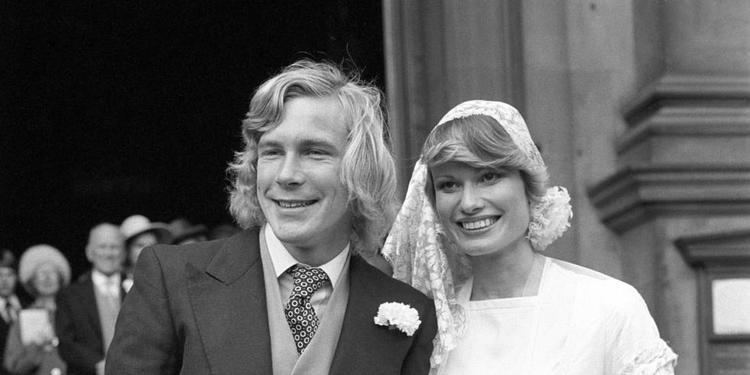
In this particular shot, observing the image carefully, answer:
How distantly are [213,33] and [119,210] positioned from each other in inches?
92.8

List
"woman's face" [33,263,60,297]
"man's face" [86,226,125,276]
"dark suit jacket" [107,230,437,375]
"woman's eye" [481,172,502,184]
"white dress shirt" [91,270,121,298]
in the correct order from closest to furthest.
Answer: "dark suit jacket" [107,230,437,375] < "woman's eye" [481,172,502,184] < "white dress shirt" [91,270,121,298] < "man's face" [86,226,125,276] < "woman's face" [33,263,60,297]

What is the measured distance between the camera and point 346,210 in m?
3.91

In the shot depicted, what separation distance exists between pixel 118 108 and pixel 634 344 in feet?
37.4

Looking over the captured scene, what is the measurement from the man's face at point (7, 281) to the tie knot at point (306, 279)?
6.31m

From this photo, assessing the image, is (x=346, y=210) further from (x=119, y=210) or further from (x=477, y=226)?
(x=119, y=210)

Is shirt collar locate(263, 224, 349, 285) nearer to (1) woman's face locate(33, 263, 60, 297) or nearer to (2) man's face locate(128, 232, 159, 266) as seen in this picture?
(2) man's face locate(128, 232, 159, 266)

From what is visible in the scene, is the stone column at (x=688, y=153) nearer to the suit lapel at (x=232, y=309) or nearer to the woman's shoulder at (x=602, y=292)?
the woman's shoulder at (x=602, y=292)

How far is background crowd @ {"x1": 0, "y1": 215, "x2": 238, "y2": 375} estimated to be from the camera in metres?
7.91

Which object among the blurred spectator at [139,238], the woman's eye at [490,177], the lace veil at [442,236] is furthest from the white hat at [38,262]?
the woman's eye at [490,177]

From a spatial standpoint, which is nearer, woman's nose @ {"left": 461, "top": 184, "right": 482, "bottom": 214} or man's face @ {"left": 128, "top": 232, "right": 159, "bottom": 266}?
woman's nose @ {"left": 461, "top": 184, "right": 482, "bottom": 214}

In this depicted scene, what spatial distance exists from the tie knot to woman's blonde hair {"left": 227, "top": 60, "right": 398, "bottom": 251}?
240 millimetres

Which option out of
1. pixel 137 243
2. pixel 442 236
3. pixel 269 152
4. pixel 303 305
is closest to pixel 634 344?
pixel 442 236

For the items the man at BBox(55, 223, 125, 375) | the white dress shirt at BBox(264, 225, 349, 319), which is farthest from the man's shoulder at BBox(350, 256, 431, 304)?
the man at BBox(55, 223, 125, 375)

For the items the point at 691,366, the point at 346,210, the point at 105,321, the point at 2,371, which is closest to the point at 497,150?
the point at 346,210
